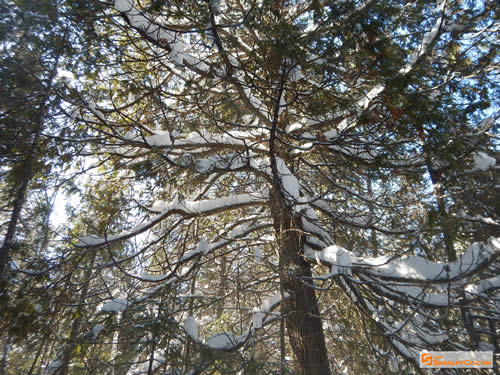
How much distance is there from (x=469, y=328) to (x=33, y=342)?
4.30 m

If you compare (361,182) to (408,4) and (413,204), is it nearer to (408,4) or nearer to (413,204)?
(413,204)

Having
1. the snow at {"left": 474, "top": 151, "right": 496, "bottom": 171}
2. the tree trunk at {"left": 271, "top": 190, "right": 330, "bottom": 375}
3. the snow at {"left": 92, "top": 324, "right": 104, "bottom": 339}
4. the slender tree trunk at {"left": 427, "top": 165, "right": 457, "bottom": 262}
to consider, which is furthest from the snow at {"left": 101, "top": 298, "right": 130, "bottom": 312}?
the snow at {"left": 474, "top": 151, "right": 496, "bottom": 171}

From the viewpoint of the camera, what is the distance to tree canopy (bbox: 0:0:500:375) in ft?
8.68

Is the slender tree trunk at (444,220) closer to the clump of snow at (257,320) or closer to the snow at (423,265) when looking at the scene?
the snow at (423,265)

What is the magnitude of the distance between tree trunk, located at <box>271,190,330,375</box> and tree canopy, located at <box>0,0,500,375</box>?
3 cm

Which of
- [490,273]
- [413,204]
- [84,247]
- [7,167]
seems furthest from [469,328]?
[7,167]

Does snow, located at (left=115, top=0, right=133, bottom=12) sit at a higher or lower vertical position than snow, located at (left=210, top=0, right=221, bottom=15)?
lower

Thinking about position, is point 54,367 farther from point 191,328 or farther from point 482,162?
point 482,162

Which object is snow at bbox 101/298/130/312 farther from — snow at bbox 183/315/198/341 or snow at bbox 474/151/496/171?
snow at bbox 474/151/496/171

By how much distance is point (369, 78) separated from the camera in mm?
3566

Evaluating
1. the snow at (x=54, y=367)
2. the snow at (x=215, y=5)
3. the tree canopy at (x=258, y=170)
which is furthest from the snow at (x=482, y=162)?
the snow at (x=54, y=367)

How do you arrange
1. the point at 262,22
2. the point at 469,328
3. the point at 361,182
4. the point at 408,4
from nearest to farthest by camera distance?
the point at 469,328
the point at 262,22
the point at 408,4
the point at 361,182

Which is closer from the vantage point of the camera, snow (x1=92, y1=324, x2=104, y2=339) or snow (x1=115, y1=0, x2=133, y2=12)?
snow (x1=115, y1=0, x2=133, y2=12)

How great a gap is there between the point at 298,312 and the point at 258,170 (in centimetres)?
192
